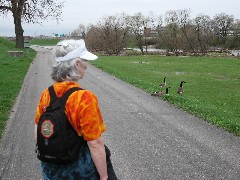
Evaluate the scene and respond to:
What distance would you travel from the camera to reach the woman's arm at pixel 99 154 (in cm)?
302

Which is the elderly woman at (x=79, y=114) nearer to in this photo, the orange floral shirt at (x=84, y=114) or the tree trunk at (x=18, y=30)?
the orange floral shirt at (x=84, y=114)

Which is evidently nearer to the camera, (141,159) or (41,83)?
(141,159)

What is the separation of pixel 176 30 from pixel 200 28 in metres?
5.19

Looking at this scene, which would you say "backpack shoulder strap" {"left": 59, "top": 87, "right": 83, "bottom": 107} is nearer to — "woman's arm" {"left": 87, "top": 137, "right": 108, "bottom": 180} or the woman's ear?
the woman's ear

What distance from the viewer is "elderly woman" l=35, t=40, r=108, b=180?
2.95 meters

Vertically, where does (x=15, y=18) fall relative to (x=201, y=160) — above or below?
above

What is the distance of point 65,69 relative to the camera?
3.16 m

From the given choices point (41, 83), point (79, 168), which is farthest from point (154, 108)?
point (79, 168)

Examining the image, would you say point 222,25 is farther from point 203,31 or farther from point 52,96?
point 52,96

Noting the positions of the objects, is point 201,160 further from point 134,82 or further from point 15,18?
point 15,18

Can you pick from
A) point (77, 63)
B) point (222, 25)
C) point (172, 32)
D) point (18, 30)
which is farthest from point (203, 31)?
point (77, 63)

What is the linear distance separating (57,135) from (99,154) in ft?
1.25

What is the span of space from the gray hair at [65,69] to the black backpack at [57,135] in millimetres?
165

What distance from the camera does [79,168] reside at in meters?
3.11
